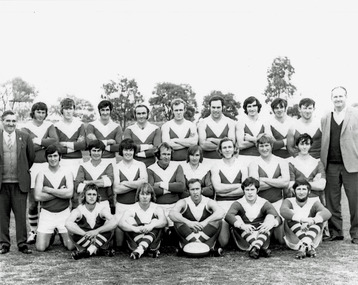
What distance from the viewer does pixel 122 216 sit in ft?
19.9

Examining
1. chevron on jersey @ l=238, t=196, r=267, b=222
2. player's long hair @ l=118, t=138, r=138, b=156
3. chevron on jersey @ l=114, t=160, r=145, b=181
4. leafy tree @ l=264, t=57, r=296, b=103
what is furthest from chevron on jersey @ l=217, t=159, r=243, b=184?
leafy tree @ l=264, t=57, r=296, b=103

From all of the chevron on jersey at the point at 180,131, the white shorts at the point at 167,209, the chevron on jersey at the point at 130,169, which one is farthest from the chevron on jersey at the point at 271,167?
the chevron on jersey at the point at 130,169

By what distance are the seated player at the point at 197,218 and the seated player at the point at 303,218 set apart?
0.89 meters

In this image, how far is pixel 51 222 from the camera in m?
6.34

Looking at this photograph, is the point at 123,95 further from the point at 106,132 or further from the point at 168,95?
the point at 106,132

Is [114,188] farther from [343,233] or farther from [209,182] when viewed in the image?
[343,233]

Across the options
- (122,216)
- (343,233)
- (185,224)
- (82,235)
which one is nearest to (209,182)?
(185,224)

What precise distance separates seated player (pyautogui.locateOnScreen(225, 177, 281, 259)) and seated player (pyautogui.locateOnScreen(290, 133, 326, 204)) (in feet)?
2.17

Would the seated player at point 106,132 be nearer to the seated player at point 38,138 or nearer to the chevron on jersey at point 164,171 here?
the seated player at point 38,138

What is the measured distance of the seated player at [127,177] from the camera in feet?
20.8

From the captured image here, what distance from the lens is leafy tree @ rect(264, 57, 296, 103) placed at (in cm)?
4344

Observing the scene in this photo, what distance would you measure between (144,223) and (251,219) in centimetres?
138

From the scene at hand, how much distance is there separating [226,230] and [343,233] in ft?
6.73

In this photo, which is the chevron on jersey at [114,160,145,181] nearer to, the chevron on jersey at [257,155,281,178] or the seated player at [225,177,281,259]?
the seated player at [225,177,281,259]
